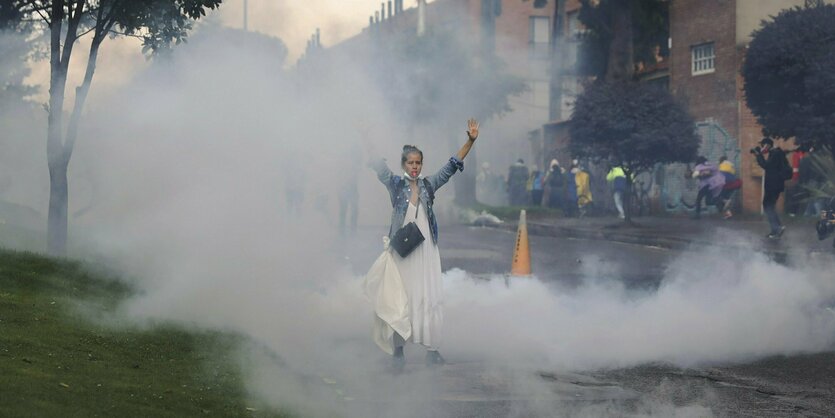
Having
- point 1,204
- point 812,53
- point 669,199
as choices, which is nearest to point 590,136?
point 812,53

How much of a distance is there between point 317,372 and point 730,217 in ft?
84.6

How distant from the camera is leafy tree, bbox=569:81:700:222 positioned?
104 ft

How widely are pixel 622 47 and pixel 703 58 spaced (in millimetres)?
4566

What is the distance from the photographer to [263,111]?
49.3 ft

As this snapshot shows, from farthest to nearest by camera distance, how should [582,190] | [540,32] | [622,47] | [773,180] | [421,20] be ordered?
[540,32] → [582,190] → [622,47] → [773,180] → [421,20]

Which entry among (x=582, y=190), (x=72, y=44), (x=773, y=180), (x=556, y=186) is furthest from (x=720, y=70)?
(x=72, y=44)

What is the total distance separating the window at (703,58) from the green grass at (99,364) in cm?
3035

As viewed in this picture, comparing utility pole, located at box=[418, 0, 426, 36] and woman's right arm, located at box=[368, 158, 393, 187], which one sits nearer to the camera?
woman's right arm, located at box=[368, 158, 393, 187]

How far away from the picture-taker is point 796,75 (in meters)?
27.5

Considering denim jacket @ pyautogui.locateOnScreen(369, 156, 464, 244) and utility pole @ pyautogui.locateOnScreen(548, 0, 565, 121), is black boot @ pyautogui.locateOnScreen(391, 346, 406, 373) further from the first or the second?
utility pole @ pyautogui.locateOnScreen(548, 0, 565, 121)

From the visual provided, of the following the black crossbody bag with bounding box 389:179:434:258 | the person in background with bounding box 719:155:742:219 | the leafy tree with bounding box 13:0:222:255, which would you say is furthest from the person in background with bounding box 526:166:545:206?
the black crossbody bag with bounding box 389:179:434:258

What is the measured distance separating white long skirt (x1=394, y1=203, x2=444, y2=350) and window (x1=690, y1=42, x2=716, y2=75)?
101 feet

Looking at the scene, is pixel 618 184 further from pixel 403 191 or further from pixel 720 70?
pixel 403 191

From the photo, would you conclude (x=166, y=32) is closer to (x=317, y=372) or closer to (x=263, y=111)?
(x=263, y=111)
